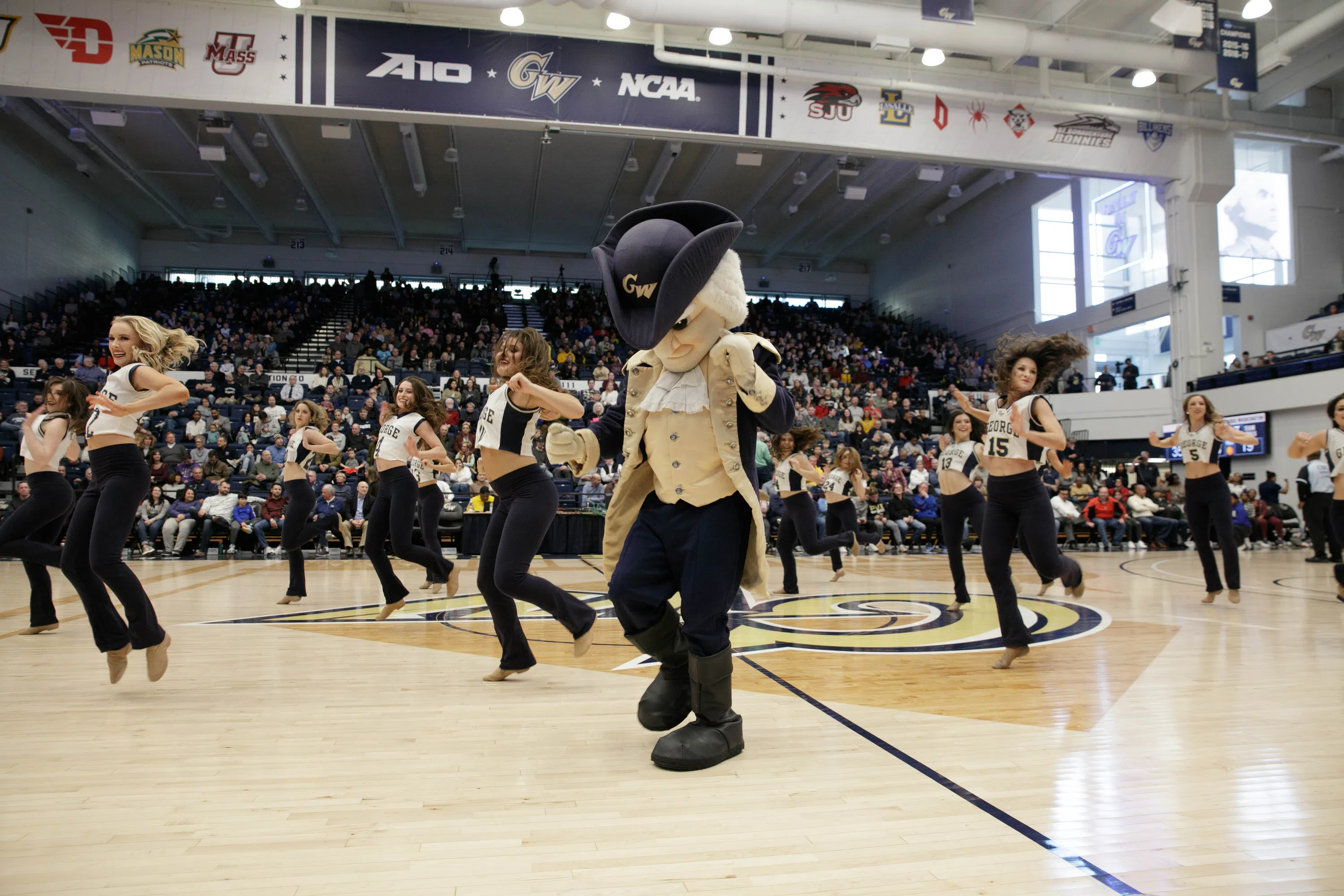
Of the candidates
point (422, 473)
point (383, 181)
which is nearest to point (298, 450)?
point (422, 473)

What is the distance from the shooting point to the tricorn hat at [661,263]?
8.44 ft

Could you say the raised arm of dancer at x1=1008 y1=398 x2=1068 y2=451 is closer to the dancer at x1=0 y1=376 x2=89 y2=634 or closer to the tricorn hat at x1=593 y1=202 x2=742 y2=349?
the tricorn hat at x1=593 y1=202 x2=742 y2=349

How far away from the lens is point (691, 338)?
9.14 feet

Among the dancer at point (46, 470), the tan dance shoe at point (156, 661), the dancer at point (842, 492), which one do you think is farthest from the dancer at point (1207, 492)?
the dancer at point (46, 470)

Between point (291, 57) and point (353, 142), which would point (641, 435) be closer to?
point (291, 57)

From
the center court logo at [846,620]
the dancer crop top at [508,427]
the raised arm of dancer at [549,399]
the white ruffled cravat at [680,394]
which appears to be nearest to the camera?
the white ruffled cravat at [680,394]

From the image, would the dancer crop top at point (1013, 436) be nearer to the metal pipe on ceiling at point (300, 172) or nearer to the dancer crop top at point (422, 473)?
the dancer crop top at point (422, 473)

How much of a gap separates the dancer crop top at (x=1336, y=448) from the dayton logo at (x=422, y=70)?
11748 millimetres

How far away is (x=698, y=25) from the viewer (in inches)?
479

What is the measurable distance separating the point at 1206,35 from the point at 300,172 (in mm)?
19758

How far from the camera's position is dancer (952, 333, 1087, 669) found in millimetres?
4387

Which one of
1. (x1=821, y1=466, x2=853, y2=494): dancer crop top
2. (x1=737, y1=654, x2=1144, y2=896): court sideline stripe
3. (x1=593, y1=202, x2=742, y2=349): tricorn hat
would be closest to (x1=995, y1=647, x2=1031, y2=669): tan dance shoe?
(x1=737, y1=654, x2=1144, y2=896): court sideline stripe

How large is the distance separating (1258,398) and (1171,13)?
9.28 metres

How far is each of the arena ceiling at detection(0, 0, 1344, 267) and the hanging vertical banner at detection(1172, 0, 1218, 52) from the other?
158 centimetres
